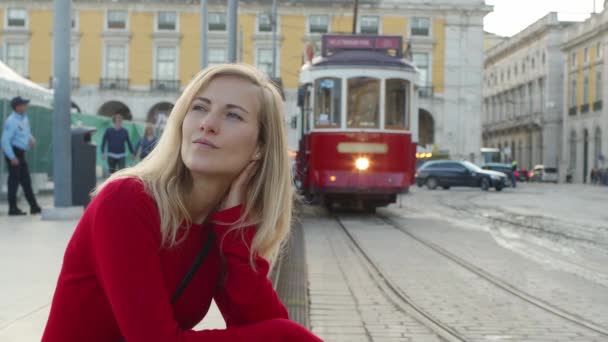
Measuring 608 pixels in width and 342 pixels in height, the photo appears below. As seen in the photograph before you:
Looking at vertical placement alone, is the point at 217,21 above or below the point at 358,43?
above

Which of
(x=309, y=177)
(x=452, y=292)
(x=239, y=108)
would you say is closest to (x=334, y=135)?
(x=309, y=177)

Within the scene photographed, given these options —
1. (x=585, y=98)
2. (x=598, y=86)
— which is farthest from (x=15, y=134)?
(x=585, y=98)

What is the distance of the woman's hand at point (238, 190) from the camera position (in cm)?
272

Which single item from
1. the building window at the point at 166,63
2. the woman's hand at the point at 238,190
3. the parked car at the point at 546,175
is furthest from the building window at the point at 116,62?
the woman's hand at the point at 238,190

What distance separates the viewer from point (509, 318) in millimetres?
5895

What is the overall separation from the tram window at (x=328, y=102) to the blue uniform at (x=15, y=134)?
18.6 feet

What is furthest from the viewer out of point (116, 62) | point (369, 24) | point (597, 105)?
point (597, 105)

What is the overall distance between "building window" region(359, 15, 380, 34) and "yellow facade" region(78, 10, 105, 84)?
58.1 ft

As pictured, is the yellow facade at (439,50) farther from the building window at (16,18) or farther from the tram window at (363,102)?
the tram window at (363,102)

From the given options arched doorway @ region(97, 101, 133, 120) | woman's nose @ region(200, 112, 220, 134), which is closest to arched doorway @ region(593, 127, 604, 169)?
arched doorway @ region(97, 101, 133, 120)

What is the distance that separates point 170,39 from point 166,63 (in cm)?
166

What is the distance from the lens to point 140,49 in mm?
56188

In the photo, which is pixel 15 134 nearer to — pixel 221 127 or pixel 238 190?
pixel 238 190

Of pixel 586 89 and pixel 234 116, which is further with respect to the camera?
pixel 586 89
